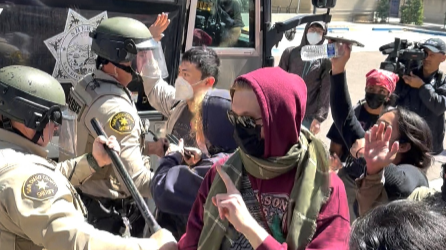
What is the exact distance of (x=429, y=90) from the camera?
464 cm

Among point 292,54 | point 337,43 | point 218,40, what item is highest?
point 337,43

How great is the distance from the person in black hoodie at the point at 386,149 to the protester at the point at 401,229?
1.03 m

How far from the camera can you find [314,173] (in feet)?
5.97

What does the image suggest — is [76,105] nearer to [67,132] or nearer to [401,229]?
[67,132]

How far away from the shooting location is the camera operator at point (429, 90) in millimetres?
4637

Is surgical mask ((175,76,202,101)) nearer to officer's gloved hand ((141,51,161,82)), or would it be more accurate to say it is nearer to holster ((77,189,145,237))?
officer's gloved hand ((141,51,161,82))

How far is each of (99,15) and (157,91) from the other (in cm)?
73

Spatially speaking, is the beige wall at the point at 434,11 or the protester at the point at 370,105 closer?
the protester at the point at 370,105

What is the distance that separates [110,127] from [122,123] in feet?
0.23

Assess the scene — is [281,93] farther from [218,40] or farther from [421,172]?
[218,40]

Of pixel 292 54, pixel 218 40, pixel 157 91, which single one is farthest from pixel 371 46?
pixel 157 91

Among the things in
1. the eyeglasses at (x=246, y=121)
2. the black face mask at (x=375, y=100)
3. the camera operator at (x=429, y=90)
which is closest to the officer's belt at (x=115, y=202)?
the eyeglasses at (x=246, y=121)

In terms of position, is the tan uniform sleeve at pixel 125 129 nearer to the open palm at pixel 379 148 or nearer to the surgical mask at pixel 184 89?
the surgical mask at pixel 184 89

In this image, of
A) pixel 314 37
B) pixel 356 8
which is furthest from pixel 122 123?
pixel 356 8
